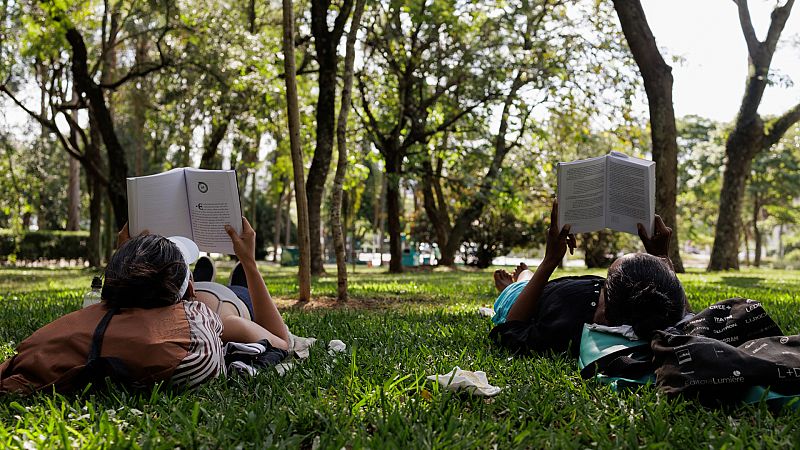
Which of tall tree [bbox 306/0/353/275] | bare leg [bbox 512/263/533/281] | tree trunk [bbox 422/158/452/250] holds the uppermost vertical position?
tall tree [bbox 306/0/353/275]

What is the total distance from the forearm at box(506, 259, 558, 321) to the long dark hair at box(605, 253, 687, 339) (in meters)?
0.63

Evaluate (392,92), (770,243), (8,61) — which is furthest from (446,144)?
(770,243)

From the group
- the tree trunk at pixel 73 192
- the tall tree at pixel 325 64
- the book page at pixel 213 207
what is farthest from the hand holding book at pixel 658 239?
the tree trunk at pixel 73 192

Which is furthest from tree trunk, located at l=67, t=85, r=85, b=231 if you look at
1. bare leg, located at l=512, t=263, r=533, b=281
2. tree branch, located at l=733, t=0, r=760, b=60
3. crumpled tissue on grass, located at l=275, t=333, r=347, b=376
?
crumpled tissue on grass, located at l=275, t=333, r=347, b=376

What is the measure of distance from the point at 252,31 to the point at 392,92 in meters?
4.26

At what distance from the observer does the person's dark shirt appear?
3682mm

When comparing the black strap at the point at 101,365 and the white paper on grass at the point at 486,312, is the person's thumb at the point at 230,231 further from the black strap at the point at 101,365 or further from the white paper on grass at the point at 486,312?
the white paper on grass at the point at 486,312

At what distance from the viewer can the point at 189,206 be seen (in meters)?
4.02

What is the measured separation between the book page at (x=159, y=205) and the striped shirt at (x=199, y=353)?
0.97 m

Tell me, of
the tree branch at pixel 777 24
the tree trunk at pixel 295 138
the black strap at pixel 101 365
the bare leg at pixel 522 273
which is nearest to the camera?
the black strap at pixel 101 365

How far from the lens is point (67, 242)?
27.0 metres

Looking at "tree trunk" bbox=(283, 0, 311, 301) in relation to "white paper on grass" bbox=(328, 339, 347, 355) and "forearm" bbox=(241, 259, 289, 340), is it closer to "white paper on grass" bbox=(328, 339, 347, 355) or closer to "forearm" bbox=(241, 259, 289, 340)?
"white paper on grass" bbox=(328, 339, 347, 355)

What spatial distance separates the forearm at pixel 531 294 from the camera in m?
3.76

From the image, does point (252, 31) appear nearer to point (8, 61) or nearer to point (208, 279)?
point (8, 61)
